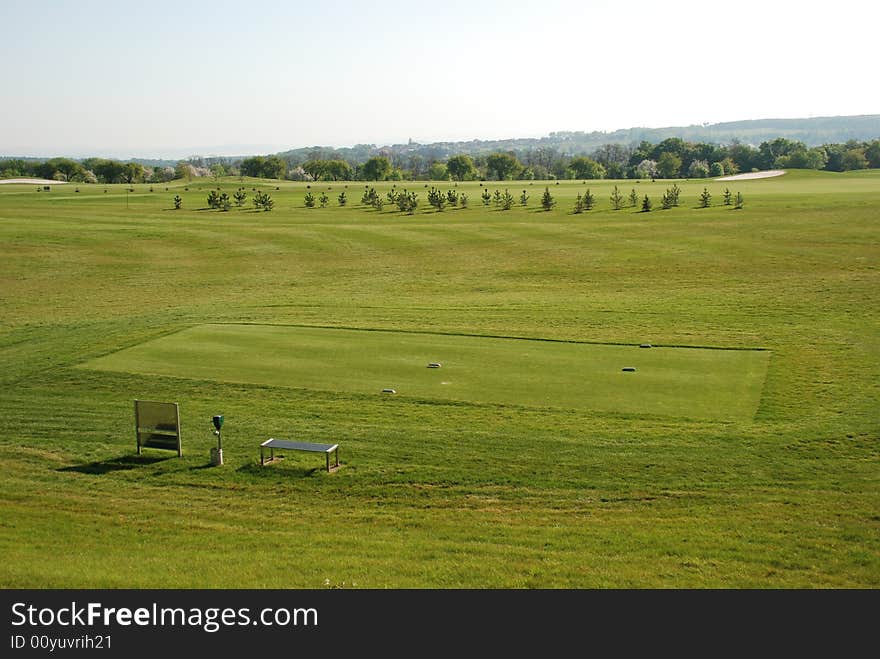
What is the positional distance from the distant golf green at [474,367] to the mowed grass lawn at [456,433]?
Answer: 0.45 feet

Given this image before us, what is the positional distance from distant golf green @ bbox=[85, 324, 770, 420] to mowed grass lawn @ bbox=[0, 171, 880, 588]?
14 cm

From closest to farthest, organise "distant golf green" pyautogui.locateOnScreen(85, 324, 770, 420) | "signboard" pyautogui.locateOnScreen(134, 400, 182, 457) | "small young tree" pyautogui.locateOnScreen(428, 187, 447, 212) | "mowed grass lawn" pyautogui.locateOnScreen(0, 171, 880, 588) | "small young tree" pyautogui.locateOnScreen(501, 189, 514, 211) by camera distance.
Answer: "mowed grass lawn" pyautogui.locateOnScreen(0, 171, 880, 588)
"signboard" pyautogui.locateOnScreen(134, 400, 182, 457)
"distant golf green" pyautogui.locateOnScreen(85, 324, 770, 420)
"small young tree" pyautogui.locateOnScreen(501, 189, 514, 211)
"small young tree" pyautogui.locateOnScreen(428, 187, 447, 212)

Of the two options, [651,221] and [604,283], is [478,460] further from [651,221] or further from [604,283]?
[651,221]

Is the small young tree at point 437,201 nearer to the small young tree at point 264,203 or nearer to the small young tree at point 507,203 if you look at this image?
the small young tree at point 507,203

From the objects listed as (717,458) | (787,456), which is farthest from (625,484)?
(787,456)

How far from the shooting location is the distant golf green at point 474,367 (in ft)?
67.0

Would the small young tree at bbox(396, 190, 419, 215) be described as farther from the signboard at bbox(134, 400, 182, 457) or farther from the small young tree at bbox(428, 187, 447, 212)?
the signboard at bbox(134, 400, 182, 457)

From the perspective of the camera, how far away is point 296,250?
61.7m

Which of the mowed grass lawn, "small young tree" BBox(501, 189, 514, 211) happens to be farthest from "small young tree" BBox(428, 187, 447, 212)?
the mowed grass lawn

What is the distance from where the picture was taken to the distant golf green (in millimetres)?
20422

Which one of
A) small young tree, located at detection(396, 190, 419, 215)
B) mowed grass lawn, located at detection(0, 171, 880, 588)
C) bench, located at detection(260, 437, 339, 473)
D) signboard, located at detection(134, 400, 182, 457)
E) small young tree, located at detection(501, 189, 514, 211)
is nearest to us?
mowed grass lawn, located at detection(0, 171, 880, 588)

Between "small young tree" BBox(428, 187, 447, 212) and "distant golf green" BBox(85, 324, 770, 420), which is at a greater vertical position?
"small young tree" BBox(428, 187, 447, 212)

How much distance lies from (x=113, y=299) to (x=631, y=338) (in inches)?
1108
